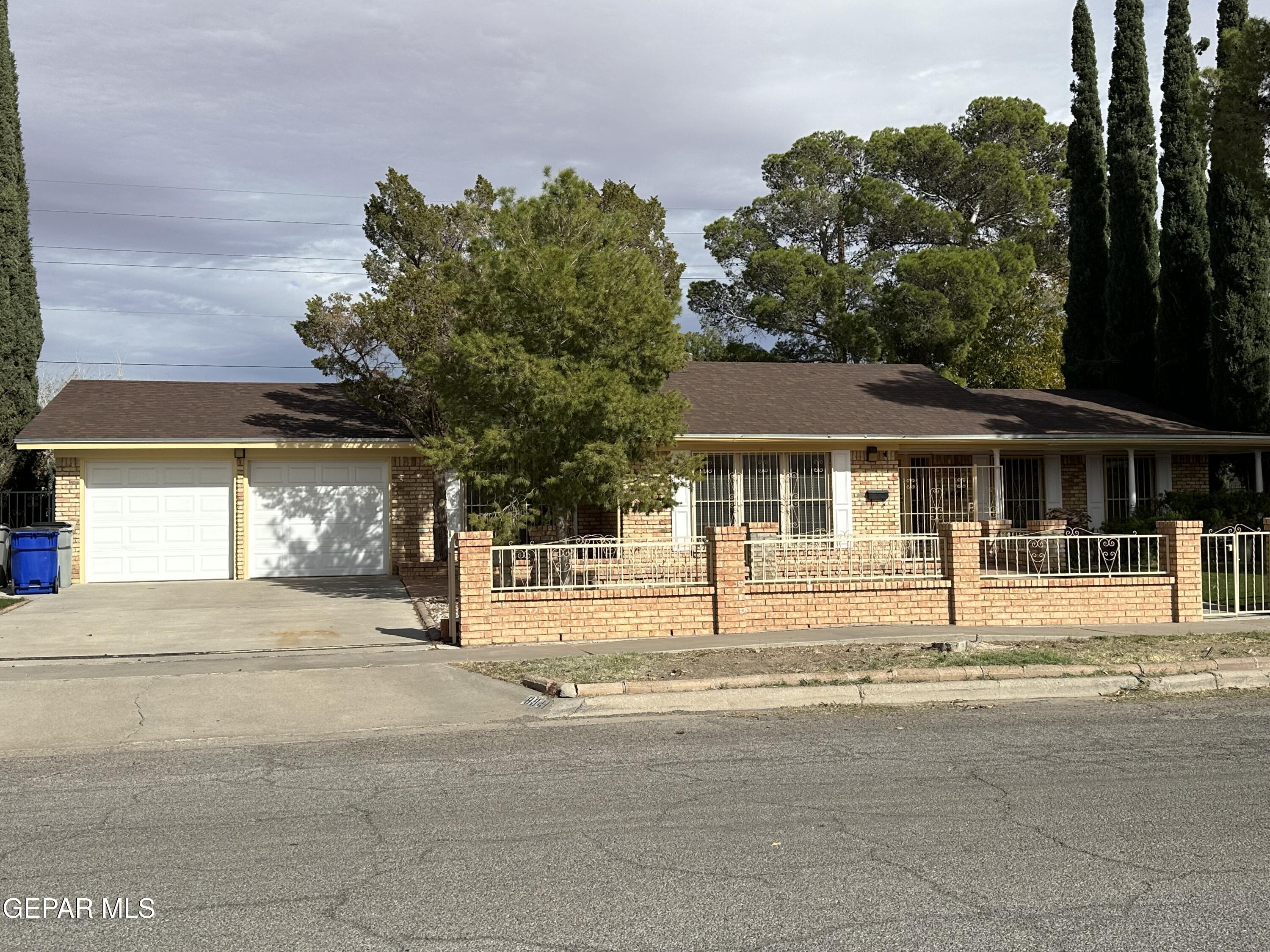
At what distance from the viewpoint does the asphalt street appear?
4574 mm

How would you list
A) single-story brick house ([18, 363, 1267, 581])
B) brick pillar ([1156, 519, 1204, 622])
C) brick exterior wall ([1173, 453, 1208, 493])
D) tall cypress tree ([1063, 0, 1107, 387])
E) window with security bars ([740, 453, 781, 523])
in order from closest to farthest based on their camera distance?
brick pillar ([1156, 519, 1204, 622]) < single-story brick house ([18, 363, 1267, 581]) < window with security bars ([740, 453, 781, 523]) < brick exterior wall ([1173, 453, 1208, 493]) < tall cypress tree ([1063, 0, 1107, 387])

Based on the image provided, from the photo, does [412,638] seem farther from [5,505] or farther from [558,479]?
[5,505]

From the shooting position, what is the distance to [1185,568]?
14164mm

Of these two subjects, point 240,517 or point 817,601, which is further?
point 240,517

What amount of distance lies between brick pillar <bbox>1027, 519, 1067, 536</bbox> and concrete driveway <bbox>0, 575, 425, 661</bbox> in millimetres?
10482

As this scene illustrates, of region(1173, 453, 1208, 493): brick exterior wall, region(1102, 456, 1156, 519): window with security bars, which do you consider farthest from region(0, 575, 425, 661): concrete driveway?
region(1173, 453, 1208, 493): brick exterior wall

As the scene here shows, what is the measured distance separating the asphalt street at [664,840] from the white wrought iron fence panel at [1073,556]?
555 cm

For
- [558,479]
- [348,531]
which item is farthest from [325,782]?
[348,531]

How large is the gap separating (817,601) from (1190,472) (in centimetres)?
1332

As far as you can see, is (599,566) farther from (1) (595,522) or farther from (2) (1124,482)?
(2) (1124,482)

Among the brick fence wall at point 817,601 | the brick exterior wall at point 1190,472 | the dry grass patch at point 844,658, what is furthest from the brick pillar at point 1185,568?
the brick exterior wall at point 1190,472

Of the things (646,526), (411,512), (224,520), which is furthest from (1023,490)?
(224,520)

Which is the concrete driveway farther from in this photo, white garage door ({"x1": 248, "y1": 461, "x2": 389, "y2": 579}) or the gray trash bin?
white garage door ({"x1": 248, "y1": 461, "x2": 389, "y2": 579})

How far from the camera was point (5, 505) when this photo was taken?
866 inches
